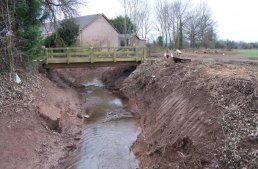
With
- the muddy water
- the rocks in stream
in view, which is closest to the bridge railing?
the muddy water

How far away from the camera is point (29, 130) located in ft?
39.3

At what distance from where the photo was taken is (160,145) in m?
10.5

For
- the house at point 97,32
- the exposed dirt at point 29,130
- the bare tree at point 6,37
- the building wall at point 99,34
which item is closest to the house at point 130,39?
the house at point 97,32

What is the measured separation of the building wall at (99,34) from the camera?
44.1 m

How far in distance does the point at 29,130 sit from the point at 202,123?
6.70 m

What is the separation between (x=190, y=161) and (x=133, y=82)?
1641 centimetres

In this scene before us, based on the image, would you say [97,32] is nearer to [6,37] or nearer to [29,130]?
[6,37]

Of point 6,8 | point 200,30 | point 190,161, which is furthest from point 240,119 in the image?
point 200,30

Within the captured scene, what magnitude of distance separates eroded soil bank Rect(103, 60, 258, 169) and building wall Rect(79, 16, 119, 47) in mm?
29487

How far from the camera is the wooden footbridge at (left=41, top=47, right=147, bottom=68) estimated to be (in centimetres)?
2403

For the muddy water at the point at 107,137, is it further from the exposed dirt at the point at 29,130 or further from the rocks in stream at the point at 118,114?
the exposed dirt at the point at 29,130

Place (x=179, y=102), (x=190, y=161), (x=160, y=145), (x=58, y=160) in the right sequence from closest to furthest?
(x=190, y=161) < (x=160, y=145) < (x=58, y=160) < (x=179, y=102)

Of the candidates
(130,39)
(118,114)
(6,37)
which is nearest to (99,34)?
(130,39)

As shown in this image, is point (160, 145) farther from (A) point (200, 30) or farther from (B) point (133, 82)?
(A) point (200, 30)
